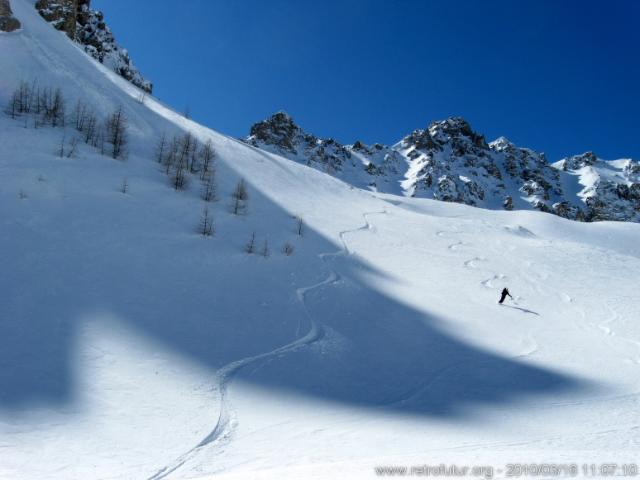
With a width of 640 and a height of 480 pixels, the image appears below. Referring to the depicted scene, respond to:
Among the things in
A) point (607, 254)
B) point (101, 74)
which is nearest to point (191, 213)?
point (101, 74)

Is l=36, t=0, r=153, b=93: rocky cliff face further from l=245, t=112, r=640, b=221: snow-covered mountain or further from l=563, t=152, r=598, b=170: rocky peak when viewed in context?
l=563, t=152, r=598, b=170: rocky peak

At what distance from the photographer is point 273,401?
14.3 ft

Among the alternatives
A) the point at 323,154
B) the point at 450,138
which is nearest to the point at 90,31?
the point at 323,154

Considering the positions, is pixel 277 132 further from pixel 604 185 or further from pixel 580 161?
pixel 580 161

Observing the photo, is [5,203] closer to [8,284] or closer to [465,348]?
[8,284]

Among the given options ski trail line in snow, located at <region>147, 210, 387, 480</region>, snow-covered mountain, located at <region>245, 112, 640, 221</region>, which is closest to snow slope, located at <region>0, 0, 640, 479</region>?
ski trail line in snow, located at <region>147, 210, 387, 480</region>

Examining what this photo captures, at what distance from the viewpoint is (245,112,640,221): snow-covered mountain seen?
85.1 m

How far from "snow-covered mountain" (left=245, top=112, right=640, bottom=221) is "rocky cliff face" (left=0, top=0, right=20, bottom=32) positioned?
60771mm

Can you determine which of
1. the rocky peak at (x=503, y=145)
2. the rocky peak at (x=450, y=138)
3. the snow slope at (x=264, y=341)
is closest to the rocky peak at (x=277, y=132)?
the rocky peak at (x=450, y=138)

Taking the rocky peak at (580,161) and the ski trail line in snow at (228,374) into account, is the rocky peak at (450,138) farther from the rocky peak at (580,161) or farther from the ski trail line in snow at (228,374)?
the ski trail line in snow at (228,374)

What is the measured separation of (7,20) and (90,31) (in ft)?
62.7

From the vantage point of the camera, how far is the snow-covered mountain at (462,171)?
3349 inches

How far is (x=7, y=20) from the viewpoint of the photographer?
13.8 m

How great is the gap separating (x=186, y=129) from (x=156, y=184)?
617cm
